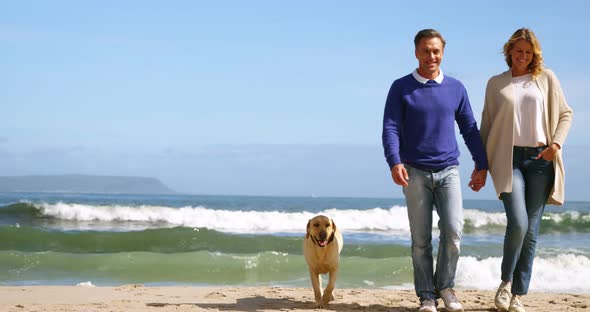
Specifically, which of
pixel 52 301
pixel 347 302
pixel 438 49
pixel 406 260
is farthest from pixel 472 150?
pixel 406 260

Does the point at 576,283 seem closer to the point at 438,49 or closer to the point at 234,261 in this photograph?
the point at 234,261

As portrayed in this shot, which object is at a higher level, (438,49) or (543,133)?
(438,49)

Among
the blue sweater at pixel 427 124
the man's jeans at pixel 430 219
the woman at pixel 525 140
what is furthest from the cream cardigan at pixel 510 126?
the man's jeans at pixel 430 219

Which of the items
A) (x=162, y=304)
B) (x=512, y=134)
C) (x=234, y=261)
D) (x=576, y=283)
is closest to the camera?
(x=512, y=134)

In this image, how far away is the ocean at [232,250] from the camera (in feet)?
28.0

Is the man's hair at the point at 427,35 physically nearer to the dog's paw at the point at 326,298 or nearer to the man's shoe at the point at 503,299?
the man's shoe at the point at 503,299

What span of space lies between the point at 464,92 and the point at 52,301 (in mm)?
3964

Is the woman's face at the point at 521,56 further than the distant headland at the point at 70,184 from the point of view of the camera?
No

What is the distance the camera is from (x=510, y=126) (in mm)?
4773

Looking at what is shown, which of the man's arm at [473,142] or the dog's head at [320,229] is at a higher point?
the man's arm at [473,142]

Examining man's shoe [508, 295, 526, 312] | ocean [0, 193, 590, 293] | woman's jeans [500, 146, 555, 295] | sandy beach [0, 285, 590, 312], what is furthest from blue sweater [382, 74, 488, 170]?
ocean [0, 193, 590, 293]

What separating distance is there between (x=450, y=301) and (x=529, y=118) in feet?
4.66

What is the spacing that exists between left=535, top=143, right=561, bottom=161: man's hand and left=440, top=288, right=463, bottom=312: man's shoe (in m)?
1.17

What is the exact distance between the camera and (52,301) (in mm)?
6047
